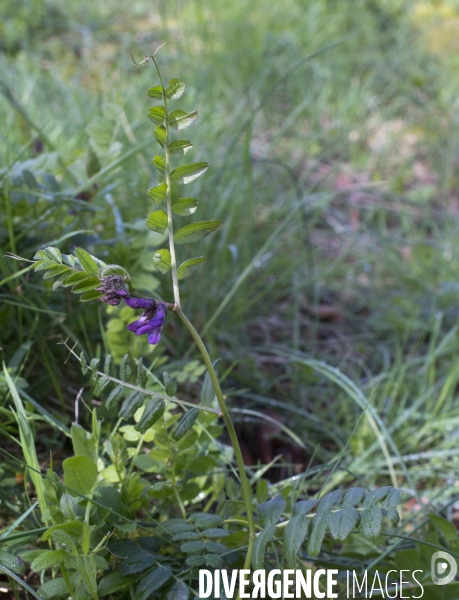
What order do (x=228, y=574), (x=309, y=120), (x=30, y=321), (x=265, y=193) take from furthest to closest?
(x=309, y=120) → (x=265, y=193) → (x=30, y=321) → (x=228, y=574)

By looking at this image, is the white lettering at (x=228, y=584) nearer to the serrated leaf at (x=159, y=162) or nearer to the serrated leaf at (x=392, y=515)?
the serrated leaf at (x=392, y=515)

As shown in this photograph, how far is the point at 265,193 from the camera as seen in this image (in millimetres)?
2219

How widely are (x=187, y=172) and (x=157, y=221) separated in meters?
0.08

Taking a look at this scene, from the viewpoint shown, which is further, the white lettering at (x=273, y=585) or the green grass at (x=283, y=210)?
the green grass at (x=283, y=210)

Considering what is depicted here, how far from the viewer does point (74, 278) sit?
2.36 feet

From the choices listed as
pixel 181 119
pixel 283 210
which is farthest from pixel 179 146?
pixel 283 210

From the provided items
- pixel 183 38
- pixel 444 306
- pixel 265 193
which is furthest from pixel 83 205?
pixel 183 38

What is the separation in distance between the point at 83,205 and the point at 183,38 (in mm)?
2240

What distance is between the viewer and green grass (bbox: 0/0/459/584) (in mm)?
1298

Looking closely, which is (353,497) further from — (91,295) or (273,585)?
(91,295)

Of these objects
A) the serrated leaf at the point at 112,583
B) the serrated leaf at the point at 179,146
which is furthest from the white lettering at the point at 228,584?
the serrated leaf at the point at 179,146

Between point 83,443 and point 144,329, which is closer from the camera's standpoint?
point 144,329

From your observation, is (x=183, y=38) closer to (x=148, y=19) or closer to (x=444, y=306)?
(x=148, y=19)

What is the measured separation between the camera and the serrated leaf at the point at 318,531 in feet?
2.39
